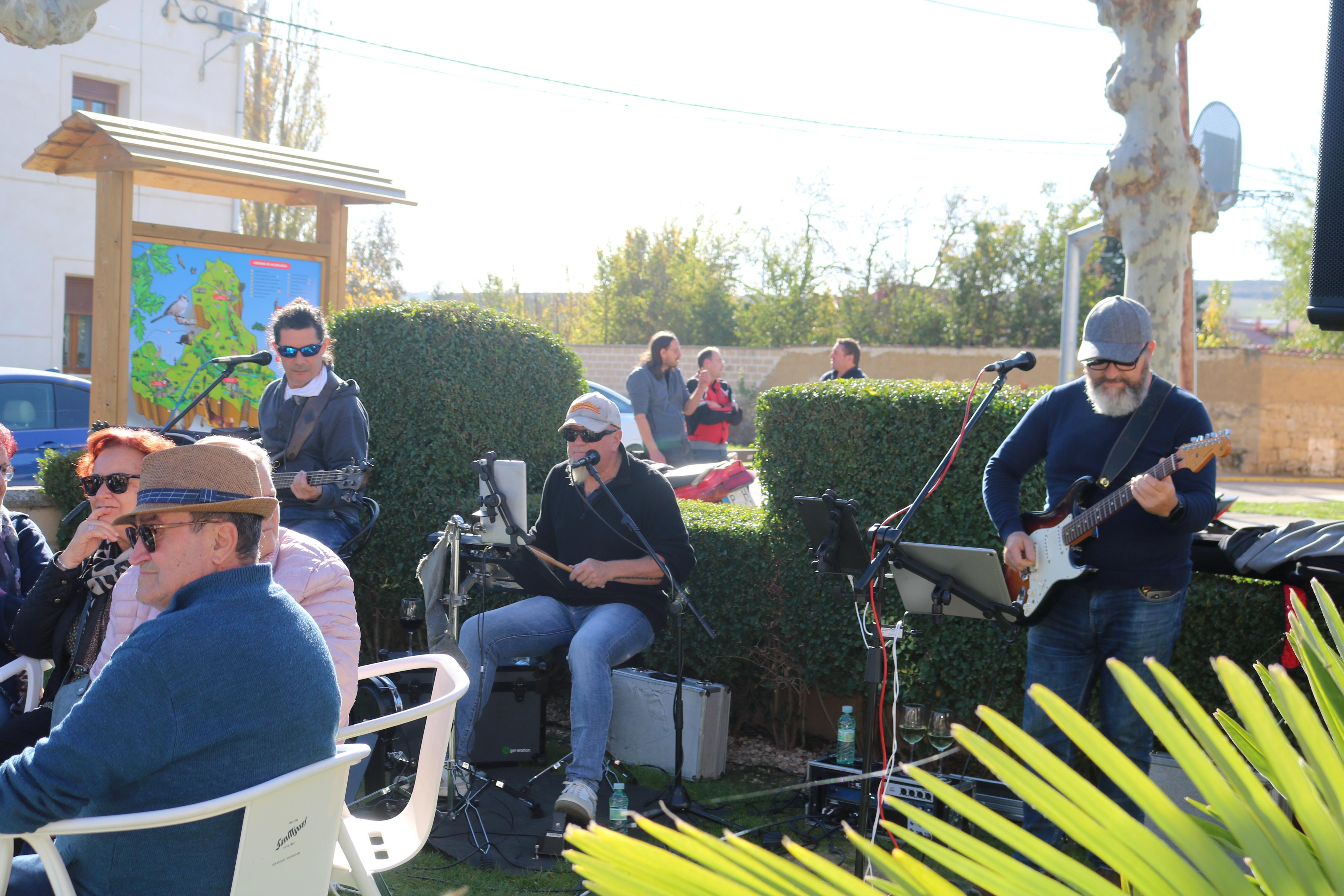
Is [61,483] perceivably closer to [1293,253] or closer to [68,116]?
[68,116]

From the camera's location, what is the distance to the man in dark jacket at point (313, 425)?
541cm

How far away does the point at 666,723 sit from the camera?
5.07 m

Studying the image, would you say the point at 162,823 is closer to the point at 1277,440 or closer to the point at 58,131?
the point at 58,131

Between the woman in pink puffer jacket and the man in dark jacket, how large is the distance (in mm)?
2104

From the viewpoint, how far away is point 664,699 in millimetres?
A: 5078

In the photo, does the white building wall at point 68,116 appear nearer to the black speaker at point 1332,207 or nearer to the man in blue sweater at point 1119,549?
the man in blue sweater at point 1119,549

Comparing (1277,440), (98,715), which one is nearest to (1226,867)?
(98,715)

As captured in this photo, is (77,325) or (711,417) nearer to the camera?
(711,417)

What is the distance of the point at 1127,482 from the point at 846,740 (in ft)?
5.30

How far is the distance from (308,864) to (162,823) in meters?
0.40

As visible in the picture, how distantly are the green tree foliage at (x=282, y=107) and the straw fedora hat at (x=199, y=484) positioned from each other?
2385cm

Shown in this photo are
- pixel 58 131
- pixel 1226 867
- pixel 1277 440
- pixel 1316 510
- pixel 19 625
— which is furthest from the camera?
pixel 1277 440

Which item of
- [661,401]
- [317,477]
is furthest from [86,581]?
[661,401]

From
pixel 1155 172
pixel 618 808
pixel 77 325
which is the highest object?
pixel 1155 172
